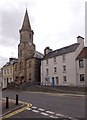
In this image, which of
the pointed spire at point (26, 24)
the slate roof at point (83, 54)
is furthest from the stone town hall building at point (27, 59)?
the slate roof at point (83, 54)

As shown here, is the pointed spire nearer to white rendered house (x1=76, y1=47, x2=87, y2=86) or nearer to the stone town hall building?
the stone town hall building

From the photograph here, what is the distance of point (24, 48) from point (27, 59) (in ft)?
11.7

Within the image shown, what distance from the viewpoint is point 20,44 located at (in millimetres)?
70812

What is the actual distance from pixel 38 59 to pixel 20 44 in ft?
27.4

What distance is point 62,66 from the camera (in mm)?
56750

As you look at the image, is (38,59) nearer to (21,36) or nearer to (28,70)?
(28,70)

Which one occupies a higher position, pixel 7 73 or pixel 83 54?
pixel 83 54

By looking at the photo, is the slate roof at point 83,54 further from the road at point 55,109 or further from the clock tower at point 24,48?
the road at point 55,109

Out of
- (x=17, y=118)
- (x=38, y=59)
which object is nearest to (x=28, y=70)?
(x=38, y=59)

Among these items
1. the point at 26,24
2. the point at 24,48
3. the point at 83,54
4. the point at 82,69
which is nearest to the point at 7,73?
the point at 24,48

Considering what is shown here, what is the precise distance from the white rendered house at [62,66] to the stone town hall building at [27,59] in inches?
111

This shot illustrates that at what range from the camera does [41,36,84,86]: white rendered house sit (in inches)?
2111

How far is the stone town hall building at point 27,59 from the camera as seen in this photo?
65.2 meters

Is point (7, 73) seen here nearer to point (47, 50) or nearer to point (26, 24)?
point (26, 24)
